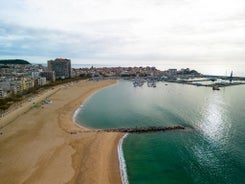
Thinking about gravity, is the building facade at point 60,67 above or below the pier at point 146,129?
above

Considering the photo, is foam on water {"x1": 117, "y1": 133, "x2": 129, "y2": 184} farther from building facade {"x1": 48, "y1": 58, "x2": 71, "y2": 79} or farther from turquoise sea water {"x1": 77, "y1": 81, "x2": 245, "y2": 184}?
building facade {"x1": 48, "y1": 58, "x2": 71, "y2": 79}

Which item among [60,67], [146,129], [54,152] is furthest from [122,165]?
[60,67]

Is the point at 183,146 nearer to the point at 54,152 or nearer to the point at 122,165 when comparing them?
the point at 122,165

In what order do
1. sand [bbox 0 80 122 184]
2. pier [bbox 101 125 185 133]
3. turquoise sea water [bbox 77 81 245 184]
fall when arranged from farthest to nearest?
pier [bbox 101 125 185 133] → turquoise sea water [bbox 77 81 245 184] → sand [bbox 0 80 122 184]

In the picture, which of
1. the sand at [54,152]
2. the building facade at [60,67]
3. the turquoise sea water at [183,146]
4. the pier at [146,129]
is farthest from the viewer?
the building facade at [60,67]

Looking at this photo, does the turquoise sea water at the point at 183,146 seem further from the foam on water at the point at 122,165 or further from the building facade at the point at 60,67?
the building facade at the point at 60,67

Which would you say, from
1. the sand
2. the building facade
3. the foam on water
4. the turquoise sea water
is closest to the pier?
the turquoise sea water

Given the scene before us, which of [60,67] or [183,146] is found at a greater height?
[60,67]

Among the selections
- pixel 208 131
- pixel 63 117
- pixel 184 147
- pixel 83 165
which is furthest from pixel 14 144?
pixel 208 131

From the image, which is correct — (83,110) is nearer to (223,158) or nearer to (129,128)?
(129,128)

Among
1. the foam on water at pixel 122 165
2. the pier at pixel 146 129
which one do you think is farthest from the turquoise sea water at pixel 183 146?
the pier at pixel 146 129
